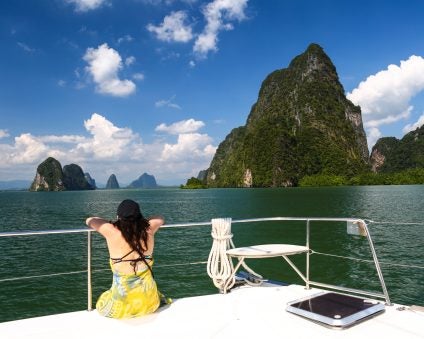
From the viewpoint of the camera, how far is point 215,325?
318 cm

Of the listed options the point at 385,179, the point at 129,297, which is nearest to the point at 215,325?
the point at 129,297

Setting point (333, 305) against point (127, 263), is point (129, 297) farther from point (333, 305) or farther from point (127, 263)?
point (333, 305)

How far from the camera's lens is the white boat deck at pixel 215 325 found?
297 cm

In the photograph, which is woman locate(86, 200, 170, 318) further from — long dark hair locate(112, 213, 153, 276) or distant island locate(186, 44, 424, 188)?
distant island locate(186, 44, 424, 188)

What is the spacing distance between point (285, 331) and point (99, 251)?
17236 millimetres

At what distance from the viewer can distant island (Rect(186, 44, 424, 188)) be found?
145500 millimetres

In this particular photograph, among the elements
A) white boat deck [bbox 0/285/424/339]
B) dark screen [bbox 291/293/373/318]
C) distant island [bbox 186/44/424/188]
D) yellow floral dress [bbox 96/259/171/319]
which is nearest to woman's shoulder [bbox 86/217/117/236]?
yellow floral dress [bbox 96/259/171/319]

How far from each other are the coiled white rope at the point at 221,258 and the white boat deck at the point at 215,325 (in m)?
0.55

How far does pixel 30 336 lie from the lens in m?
3.02

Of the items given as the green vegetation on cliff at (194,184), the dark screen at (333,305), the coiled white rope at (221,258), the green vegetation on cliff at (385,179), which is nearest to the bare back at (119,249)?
the coiled white rope at (221,258)

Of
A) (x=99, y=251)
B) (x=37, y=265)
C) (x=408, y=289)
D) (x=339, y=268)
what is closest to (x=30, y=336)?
(x=408, y=289)

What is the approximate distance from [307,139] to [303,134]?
347 cm

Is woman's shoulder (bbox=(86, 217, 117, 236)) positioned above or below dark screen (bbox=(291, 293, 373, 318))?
above

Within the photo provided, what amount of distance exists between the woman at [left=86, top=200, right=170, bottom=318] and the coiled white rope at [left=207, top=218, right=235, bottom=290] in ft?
3.66
